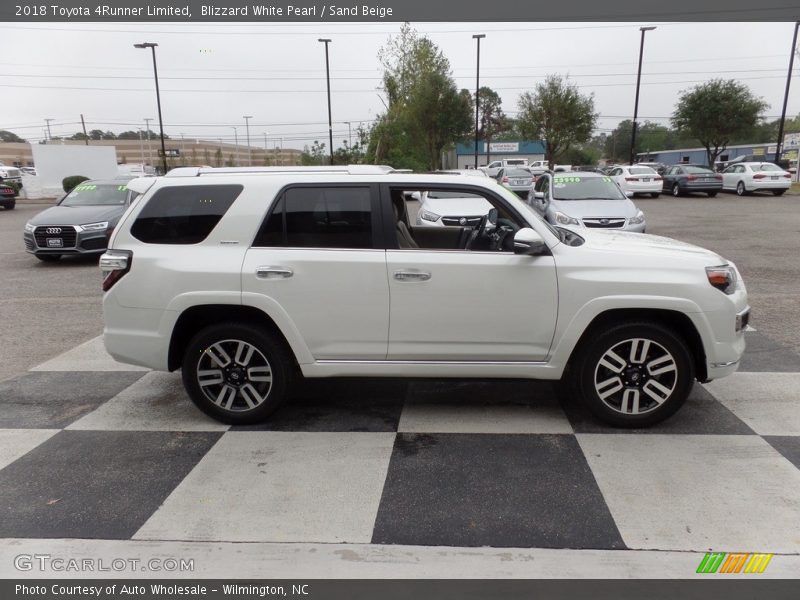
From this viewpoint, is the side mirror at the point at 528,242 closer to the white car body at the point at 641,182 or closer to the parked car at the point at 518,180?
the parked car at the point at 518,180

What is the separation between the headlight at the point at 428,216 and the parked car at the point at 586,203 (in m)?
2.90

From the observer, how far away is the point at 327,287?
4070 mm

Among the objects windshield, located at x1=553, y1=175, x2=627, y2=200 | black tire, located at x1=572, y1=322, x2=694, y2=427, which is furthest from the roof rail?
windshield, located at x1=553, y1=175, x2=627, y2=200

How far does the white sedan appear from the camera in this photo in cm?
2480

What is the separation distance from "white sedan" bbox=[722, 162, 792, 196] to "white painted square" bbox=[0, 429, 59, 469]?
1106 inches

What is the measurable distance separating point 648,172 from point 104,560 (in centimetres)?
2680

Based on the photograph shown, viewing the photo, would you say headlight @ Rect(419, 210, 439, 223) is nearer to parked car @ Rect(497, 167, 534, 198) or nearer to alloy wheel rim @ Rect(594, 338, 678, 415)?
alloy wheel rim @ Rect(594, 338, 678, 415)

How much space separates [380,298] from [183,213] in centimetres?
159

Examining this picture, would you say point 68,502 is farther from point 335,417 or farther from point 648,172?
point 648,172

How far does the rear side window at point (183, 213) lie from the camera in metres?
4.23

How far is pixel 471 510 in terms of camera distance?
3.23m

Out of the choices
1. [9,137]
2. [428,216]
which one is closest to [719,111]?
[428,216]

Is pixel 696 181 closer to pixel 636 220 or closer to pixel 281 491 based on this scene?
pixel 636 220

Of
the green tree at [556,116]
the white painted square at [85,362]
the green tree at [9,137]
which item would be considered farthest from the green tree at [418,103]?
the green tree at [9,137]
